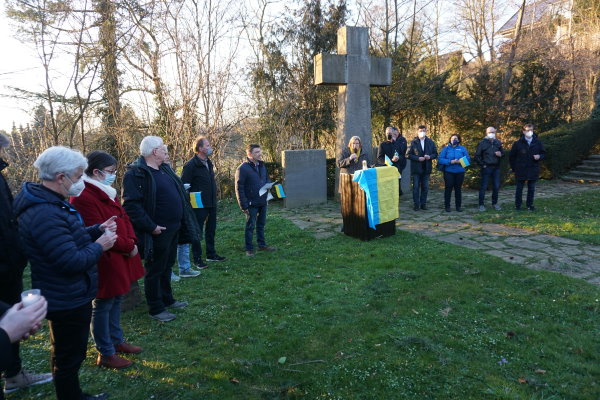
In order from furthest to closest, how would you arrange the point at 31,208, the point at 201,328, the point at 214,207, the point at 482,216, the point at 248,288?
the point at 482,216 → the point at 214,207 → the point at 248,288 → the point at 201,328 → the point at 31,208

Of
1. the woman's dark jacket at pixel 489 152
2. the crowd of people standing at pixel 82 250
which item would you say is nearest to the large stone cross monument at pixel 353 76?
the woman's dark jacket at pixel 489 152

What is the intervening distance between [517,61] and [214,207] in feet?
48.8

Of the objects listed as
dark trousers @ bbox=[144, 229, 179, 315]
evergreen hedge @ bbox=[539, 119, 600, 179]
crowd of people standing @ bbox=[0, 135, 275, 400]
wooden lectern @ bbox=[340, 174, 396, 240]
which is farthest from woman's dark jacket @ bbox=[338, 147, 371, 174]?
evergreen hedge @ bbox=[539, 119, 600, 179]

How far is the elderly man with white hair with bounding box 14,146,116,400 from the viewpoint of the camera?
7.80 feet

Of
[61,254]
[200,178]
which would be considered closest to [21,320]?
[61,254]

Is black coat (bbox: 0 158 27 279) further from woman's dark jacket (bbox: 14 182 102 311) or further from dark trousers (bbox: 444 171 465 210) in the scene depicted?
dark trousers (bbox: 444 171 465 210)

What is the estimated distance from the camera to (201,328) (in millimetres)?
3912

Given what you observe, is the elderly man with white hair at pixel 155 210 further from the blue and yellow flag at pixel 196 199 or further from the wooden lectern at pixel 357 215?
the wooden lectern at pixel 357 215

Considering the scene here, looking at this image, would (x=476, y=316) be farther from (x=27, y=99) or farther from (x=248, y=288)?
(x=27, y=99)

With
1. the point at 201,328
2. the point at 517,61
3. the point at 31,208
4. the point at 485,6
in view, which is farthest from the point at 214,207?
the point at 485,6

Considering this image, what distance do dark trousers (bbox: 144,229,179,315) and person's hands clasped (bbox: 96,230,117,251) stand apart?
4.27 feet

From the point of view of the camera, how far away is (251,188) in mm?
6262

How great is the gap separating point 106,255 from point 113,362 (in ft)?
3.02

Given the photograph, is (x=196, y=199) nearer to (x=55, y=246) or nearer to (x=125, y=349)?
(x=125, y=349)
